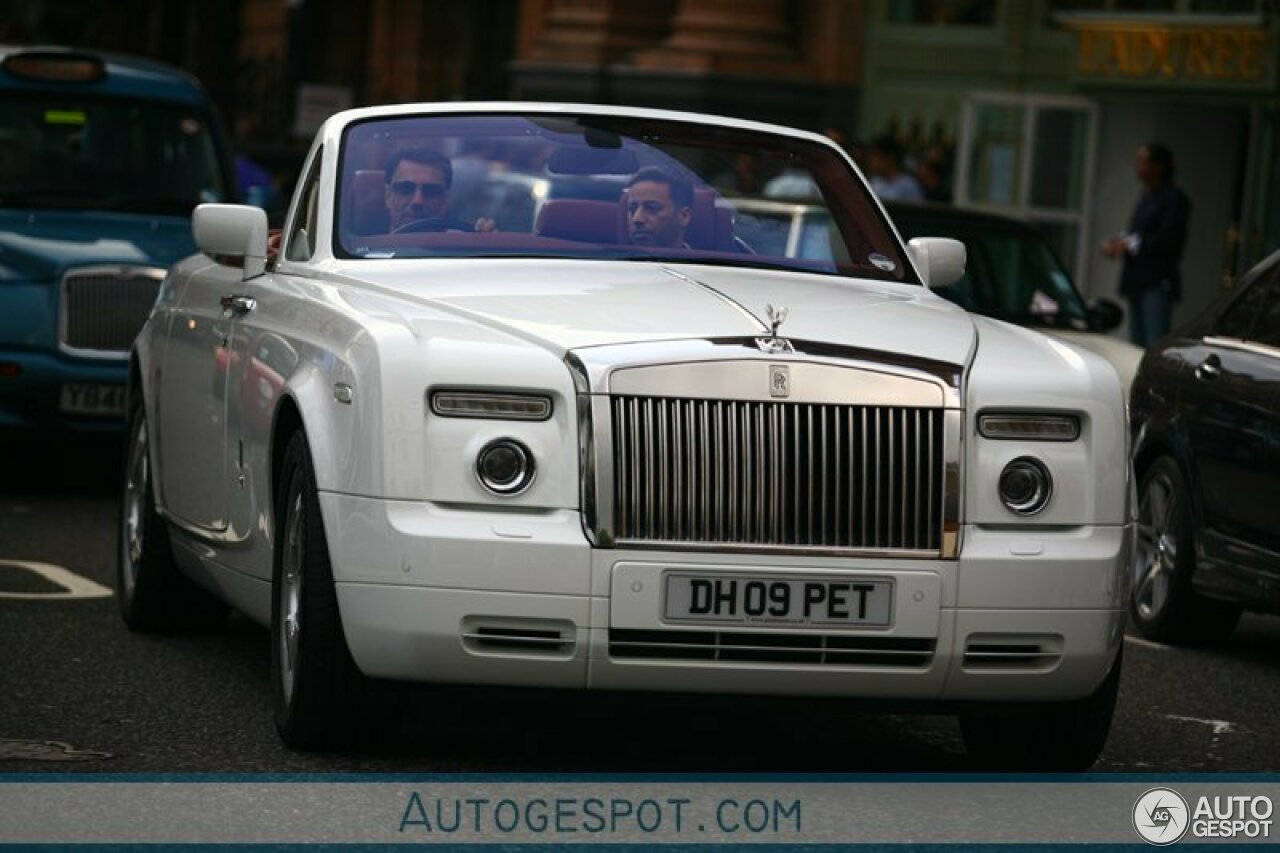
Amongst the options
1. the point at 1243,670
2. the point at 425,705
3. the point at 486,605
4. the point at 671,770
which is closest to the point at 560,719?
the point at 425,705

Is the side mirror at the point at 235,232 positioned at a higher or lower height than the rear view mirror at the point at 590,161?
lower

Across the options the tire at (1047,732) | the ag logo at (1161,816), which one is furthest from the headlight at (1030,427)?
the ag logo at (1161,816)

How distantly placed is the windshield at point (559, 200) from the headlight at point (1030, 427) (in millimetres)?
1414

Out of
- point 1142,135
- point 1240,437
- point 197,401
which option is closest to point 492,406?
point 197,401

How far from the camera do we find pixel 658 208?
331 inches

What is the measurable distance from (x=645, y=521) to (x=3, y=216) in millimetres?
8612

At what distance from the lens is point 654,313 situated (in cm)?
723

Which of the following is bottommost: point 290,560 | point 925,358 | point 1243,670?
point 1243,670

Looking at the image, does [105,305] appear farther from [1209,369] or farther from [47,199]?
[1209,369]

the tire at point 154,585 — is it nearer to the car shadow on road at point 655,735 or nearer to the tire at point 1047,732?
the car shadow on road at point 655,735

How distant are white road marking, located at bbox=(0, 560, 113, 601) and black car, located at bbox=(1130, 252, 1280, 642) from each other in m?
3.82

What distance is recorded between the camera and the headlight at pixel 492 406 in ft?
22.5

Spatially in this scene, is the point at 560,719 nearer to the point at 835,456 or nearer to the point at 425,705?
the point at 425,705

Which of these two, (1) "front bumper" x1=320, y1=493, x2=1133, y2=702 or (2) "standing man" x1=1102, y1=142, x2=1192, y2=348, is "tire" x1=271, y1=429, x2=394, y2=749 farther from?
(2) "standing man" x1=1102, y1=142, x2=1192, y2=348
